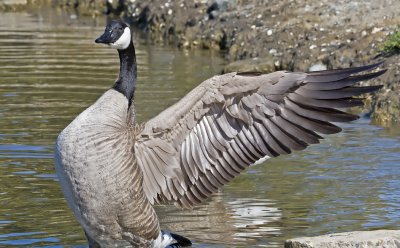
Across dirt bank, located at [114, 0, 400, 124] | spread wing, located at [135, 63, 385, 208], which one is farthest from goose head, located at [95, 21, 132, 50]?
dirt bank, located at [114, 0, 400, 124]

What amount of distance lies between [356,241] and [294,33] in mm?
9269

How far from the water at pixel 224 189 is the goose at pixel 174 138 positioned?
2.26ft

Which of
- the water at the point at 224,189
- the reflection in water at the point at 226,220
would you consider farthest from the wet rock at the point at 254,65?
the reflection in water at the point at 226,220

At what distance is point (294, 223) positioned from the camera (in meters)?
9.24

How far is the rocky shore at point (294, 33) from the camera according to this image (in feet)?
47.1

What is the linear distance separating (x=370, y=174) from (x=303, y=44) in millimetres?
5454

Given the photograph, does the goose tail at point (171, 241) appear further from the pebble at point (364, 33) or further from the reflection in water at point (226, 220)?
the pebble at point (364, 33)

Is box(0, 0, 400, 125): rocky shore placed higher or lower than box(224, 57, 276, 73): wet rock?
higher

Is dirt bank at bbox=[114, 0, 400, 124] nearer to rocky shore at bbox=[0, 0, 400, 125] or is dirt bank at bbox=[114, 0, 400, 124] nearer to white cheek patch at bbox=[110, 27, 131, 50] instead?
rocky shore at bbox=[0, 0, 400, 125]

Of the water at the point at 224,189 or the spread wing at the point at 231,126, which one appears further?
the water at the point at 224,189

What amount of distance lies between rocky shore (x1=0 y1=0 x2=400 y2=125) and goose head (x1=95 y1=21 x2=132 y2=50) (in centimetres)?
563

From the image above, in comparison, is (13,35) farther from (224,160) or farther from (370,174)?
(224,160)

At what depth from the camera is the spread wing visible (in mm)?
7832

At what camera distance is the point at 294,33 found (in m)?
16.4
